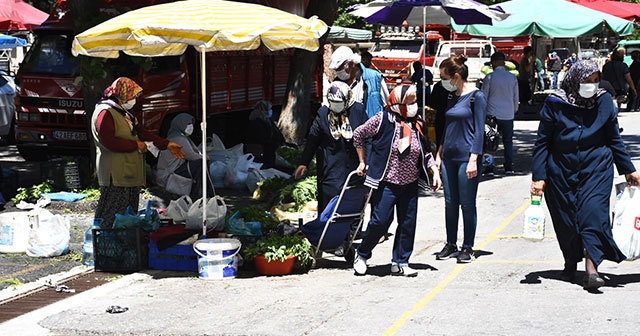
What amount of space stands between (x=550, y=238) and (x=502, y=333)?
399 centimetres

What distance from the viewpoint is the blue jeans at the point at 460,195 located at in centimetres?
928

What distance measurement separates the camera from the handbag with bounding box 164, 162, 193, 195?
1281cm

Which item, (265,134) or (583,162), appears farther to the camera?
(265,134)

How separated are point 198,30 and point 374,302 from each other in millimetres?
2802

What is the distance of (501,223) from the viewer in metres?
11.8

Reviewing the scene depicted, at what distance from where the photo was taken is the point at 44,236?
398 inches

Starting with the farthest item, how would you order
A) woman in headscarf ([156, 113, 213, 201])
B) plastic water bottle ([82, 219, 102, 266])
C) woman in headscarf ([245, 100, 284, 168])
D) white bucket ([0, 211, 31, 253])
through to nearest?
woman in headscarf ([245, 100, 284, 168])
woman in headscarf ([156, 113, 213, 201])
white bucket ([0, 211, 31, 253])
plastic water bottle ([82, 219, 102, 266])

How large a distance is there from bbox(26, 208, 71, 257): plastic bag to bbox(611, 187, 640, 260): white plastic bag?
214 inches

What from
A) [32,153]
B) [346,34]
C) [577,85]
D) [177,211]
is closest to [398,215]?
[577,85]

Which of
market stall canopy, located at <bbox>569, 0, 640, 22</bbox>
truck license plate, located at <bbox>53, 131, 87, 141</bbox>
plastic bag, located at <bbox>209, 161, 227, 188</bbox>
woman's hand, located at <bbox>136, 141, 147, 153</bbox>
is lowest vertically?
plastic bag, located at <bbox>209, 161, 227, 188</bbox>

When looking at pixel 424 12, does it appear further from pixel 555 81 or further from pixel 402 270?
pixel 555 81

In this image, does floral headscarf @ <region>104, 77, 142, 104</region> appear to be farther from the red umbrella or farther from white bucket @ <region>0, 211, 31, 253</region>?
the red umbrella

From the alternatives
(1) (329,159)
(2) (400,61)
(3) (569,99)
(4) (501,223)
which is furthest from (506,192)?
(2) (400,61)

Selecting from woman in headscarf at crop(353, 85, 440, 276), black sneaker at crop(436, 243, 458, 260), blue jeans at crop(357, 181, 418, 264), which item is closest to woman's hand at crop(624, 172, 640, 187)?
woman in headscarf at crop(353, 85, 440, 276)
